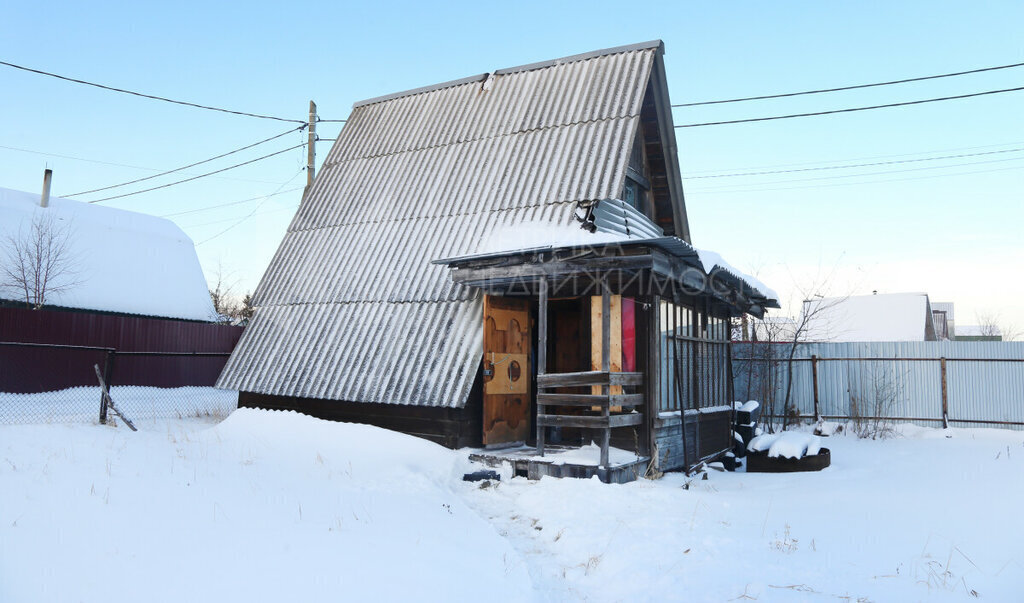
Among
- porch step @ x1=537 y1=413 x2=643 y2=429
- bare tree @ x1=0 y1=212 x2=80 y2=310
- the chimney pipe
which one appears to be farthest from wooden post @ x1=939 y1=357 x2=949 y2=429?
the chimney pipe

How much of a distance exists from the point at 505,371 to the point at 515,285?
138 cm

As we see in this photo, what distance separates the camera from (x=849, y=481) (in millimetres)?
9828

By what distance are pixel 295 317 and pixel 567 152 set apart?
19.8 feet

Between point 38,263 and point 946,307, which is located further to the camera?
point 946,307

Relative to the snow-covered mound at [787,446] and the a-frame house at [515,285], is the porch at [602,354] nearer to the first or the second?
the a-frame house at [515,285]

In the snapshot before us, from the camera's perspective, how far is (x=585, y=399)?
28.6 ft

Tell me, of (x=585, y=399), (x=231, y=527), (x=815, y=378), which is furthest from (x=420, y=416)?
(x=815, y=378)

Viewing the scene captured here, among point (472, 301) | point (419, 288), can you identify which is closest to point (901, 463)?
point (472, 301)

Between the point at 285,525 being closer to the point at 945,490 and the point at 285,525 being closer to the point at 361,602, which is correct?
the point at 361,602

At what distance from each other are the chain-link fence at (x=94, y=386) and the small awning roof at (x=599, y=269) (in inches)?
263

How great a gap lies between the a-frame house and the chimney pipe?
50.0 ft

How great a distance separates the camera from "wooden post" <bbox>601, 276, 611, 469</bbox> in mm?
8547

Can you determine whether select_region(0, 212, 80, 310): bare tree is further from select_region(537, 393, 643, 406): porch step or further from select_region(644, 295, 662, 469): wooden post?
select_region(644, 295, 662, 469): wooden post

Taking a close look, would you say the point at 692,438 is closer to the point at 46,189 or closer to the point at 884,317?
the point at 46,189
